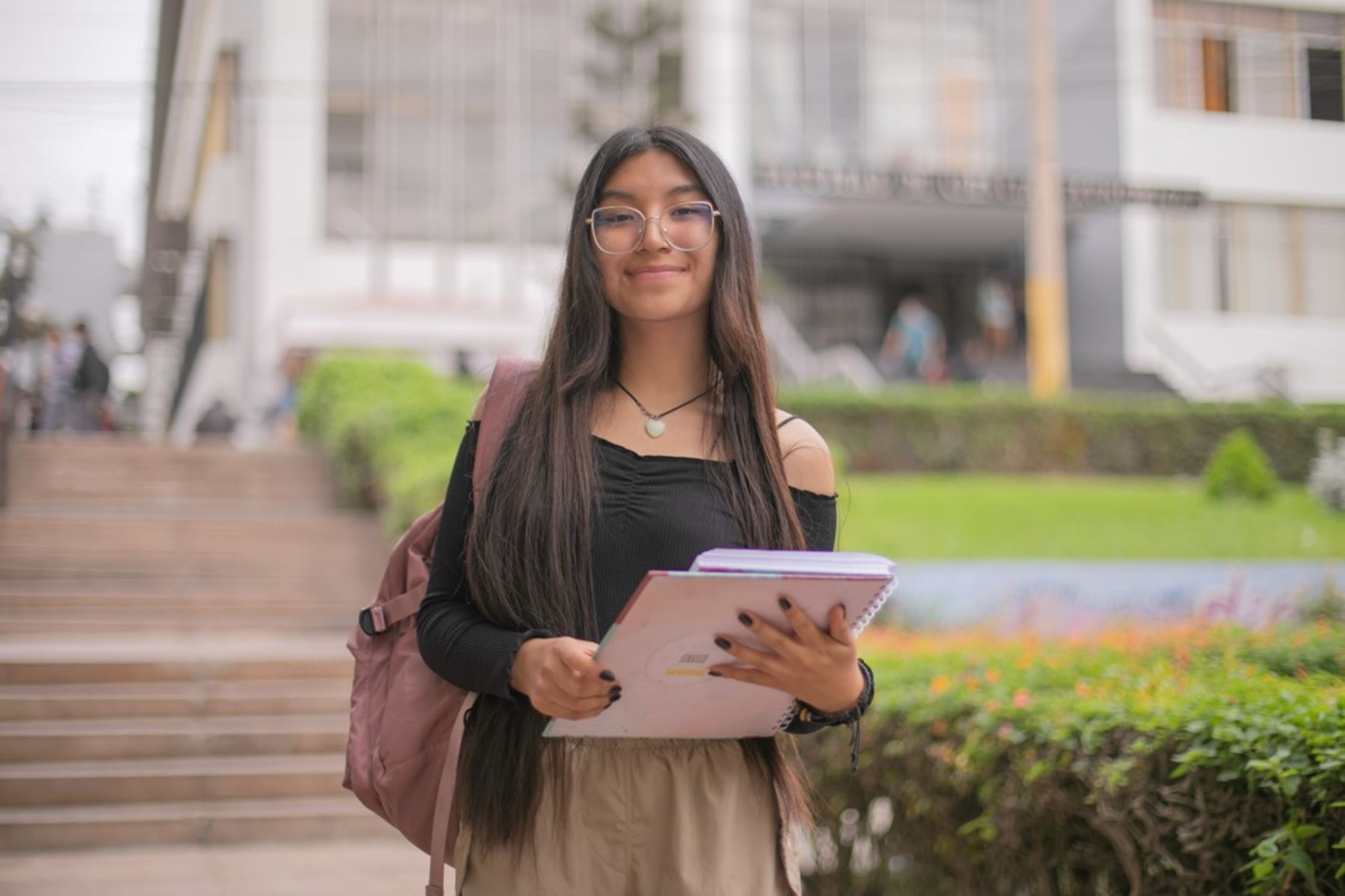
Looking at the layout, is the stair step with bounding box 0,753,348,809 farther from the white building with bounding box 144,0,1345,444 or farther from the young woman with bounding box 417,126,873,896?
the white building with bounding box 144,0,1345,444

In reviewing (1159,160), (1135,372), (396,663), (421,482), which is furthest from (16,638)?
(1159,160)

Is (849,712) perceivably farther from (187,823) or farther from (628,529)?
(187,823)

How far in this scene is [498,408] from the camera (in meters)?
2.25

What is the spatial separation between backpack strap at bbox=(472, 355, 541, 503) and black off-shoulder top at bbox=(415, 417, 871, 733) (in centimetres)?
3

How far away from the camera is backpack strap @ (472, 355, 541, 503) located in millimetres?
2203

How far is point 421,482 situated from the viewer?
32.2ft

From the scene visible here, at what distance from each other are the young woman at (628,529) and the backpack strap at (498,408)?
21 mm

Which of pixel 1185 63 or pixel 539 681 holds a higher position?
pixel 1185 63

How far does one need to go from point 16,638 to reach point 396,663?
8089 mm

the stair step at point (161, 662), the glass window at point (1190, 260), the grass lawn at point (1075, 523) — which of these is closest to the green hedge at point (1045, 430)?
the grass lawn at point (1075, 523)

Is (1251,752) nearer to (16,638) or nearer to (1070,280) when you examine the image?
(16,638)

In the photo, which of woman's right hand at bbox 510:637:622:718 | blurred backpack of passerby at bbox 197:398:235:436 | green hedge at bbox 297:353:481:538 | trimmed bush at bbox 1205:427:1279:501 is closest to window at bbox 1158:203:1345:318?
trimmed bush at bbox 1205:427:1279:501

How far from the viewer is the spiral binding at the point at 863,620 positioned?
1.88m

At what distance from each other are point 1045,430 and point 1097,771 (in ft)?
48.5
